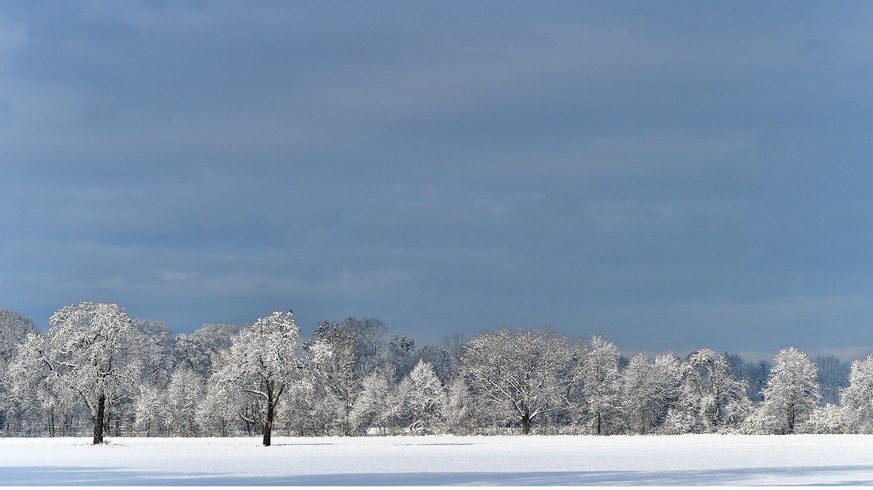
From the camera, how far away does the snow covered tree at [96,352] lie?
69.5m

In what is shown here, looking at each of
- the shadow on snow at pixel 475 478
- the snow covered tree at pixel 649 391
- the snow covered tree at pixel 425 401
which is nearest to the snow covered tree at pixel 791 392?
the snow covered tree at pixel 649 391

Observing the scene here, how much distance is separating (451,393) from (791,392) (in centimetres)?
4411

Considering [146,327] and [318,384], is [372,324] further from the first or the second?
[318,384]

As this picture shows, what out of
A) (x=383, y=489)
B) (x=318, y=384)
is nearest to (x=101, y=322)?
(x=318, y=384)

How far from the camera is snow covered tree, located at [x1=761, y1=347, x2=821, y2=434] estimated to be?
98.5 meters

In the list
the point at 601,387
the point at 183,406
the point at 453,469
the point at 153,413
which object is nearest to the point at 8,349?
the point at 153,413

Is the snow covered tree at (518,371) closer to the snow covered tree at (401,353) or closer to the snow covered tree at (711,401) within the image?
the snow covered tree at (711,401)

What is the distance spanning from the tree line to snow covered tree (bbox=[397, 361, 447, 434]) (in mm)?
185

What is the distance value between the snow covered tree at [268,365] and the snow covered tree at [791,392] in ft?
192

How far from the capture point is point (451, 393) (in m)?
117

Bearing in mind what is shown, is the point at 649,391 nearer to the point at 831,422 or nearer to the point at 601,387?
the point at 601,387

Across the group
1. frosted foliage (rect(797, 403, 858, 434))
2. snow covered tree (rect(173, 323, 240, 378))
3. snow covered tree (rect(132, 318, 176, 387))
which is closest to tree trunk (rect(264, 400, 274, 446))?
snow covered tree (rect(132, 318, 176, 387))

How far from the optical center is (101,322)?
7012 cm

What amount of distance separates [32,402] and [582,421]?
7280cm
